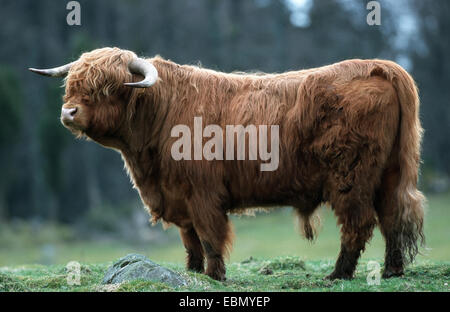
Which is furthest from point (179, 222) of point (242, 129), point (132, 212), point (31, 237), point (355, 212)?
point (132, 212)

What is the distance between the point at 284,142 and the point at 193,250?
1.60 m

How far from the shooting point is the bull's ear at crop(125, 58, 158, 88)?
20.3 feet

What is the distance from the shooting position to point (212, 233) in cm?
641

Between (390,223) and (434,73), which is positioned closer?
(390,223)

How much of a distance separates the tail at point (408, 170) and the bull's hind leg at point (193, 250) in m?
2.10

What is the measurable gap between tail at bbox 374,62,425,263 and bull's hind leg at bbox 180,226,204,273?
6.88ft

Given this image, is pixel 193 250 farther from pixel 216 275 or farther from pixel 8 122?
pixel 8 122

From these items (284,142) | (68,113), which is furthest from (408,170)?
(68,113)

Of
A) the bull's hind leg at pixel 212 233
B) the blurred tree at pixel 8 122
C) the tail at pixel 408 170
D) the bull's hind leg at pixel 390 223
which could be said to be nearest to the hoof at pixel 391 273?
the bull's hind leg at pixel 390 223

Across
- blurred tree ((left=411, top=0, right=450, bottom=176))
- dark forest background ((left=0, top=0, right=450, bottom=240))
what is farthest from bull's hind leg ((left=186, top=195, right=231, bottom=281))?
blurred tree ((left=411, top=0, right=450, bottom=176))

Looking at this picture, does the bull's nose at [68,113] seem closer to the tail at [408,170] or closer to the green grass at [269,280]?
the green grass at [269,280]


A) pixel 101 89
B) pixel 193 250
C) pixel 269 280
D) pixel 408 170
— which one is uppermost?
pixel 101 89

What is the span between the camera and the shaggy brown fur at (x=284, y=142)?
6207 mm

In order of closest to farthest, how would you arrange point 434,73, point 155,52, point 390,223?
1. point 390,223
2. point 155,52
3. point 434,73
